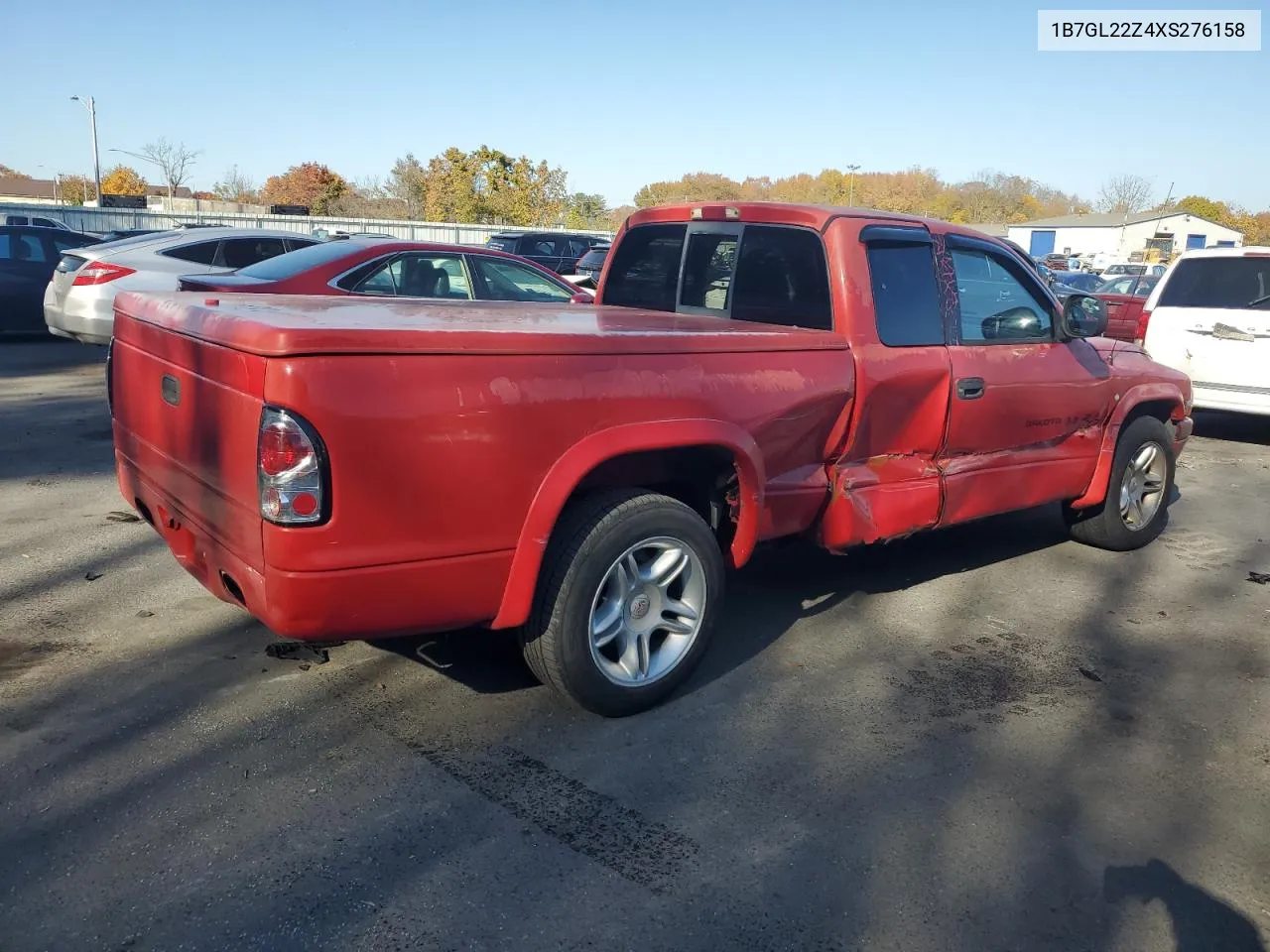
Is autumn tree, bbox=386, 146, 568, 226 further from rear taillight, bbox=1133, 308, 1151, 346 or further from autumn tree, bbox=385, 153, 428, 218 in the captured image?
rear taillight, bbox=1133, 308, 1151, 346

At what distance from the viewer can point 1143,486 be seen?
6344 mm

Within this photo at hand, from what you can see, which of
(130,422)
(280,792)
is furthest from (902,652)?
(130,422)

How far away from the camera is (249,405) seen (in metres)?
2.96

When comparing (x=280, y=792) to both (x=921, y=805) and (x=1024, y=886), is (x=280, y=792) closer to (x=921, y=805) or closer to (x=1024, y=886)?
(x=921, y=805)

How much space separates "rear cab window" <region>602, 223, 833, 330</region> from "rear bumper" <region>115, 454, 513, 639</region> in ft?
6.71

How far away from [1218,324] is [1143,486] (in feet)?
14.8

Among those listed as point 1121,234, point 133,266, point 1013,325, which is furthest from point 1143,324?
point 1121,234

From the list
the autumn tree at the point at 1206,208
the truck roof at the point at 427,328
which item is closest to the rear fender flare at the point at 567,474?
the truck roof at the point at 427,328

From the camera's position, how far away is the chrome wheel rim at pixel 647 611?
146 inches

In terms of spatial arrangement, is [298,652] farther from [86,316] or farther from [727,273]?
[86,316]

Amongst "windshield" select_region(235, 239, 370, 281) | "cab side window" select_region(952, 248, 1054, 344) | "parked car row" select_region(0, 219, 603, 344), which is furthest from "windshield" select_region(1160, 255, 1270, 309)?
"windshield" select_region(235, 239, 370, 281)

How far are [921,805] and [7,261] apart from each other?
14927 mm

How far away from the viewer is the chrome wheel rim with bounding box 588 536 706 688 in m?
3.70

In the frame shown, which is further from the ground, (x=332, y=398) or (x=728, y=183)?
(x=728, y=183)
